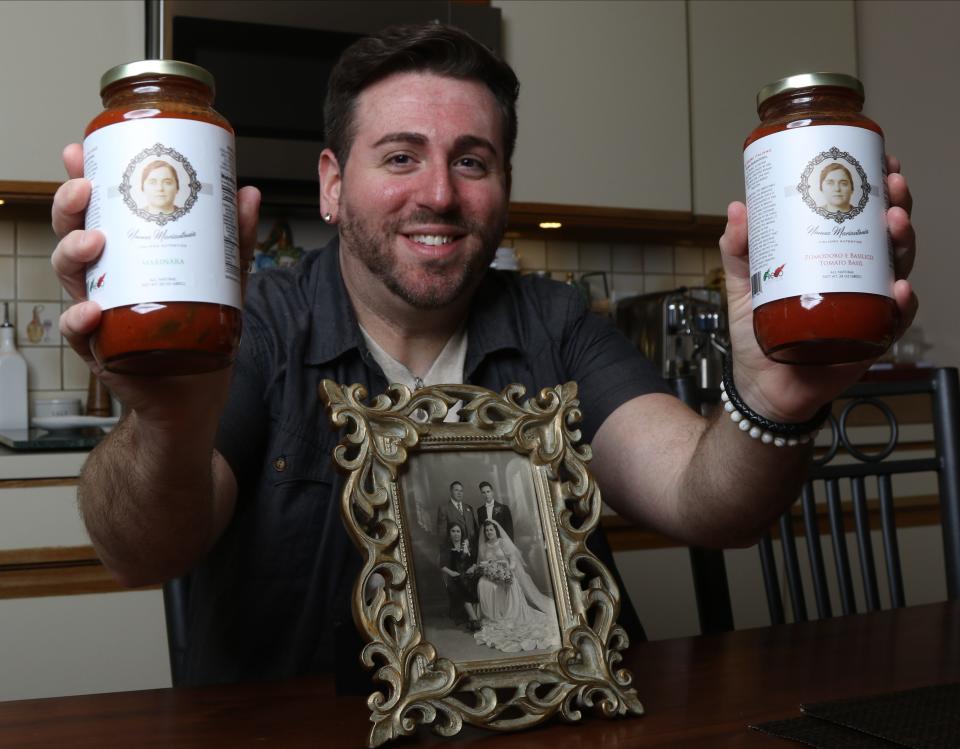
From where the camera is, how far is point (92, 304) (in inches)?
21.9

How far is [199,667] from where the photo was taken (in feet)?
3.44

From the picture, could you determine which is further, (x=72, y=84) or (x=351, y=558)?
(x=72, y=84)

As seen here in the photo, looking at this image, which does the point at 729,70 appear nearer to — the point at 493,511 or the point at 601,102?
the point at 601,102

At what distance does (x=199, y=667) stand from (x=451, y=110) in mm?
675

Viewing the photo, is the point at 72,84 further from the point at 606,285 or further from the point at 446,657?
the point at 446,657

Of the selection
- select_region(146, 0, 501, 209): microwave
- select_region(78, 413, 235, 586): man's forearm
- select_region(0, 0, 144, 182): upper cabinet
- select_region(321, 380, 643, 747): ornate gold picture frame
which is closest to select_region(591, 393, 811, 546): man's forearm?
select_region(321, 380, 643, 747): ornate gold picture frame

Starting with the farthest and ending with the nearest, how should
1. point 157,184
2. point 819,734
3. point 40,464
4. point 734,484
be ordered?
1. point 40,464
2. point 734,484
3. point 819,734
4. point 157,184

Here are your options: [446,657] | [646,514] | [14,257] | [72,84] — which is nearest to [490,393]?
[446,657]

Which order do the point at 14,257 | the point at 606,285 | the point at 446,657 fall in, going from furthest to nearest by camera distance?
the point at 606,285 < the point at 14,257 < the point at 446,657

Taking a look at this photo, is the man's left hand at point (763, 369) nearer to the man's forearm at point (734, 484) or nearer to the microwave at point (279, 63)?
the man's forearm at point (734, 484)

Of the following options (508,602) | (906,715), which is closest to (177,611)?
(508,602)

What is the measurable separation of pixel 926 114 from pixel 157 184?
2.93m

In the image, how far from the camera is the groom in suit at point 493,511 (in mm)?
711

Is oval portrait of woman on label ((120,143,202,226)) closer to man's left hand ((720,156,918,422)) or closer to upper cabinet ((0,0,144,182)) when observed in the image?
man's left hand ((720,156,918,422))
